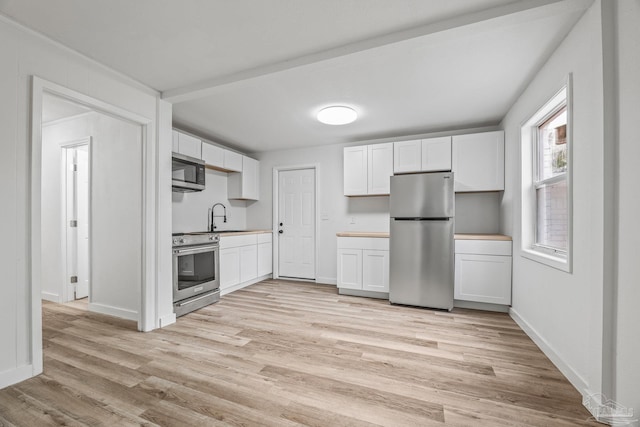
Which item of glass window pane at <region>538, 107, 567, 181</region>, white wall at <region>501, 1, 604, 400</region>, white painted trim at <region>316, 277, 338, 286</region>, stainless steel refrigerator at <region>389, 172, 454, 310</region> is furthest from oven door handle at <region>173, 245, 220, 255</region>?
glass window pane at <region>538, 107, 567, 181</region>

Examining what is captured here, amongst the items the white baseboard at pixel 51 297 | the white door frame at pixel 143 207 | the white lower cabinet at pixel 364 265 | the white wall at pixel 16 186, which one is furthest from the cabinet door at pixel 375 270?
the white baseboard at pixel 51 297

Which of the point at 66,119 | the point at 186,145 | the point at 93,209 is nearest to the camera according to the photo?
the point at 93,209

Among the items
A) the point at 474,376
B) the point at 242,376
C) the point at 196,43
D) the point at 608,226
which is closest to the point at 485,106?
the point at 608,226

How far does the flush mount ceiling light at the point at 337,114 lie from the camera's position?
3.19 metres

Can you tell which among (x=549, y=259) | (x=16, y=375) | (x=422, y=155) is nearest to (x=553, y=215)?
(x=549, y=259)

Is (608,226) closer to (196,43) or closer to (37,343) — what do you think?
(196,43)

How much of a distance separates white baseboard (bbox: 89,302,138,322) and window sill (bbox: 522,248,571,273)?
4050 millimetres

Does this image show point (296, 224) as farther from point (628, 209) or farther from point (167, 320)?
point (628, 209)

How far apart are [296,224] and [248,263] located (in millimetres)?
1137

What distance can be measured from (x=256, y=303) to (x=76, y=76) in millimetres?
2973

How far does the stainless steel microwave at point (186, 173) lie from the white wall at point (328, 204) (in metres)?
1.72

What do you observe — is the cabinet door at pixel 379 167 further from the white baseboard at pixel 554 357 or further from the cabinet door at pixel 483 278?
the white baseboard at pixel 554 357

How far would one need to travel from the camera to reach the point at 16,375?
6.08 ft

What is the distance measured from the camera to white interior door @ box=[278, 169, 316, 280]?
5.00 metres
